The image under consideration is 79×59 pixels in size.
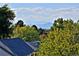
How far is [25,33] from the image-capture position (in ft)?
4.23

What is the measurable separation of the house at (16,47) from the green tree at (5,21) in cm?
7

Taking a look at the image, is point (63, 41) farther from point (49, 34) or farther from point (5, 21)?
point (5, 21)

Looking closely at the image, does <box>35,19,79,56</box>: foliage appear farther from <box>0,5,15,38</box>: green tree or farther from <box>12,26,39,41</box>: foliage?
<box>0,5,15,38</box>: green tree

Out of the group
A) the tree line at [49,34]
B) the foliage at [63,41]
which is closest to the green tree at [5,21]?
the tree line at [49,34]

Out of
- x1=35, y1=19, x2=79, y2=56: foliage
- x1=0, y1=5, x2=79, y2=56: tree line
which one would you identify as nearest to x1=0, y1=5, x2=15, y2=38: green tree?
x1=0, y1=5, x2=79, y2=56: tree line

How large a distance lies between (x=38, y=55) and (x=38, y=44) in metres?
0.09

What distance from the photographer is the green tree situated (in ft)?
4.19

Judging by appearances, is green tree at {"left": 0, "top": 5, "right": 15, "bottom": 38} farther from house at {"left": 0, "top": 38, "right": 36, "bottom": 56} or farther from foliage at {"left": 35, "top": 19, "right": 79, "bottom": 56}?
foliage at {"left": 35, "top": 19, "right": 79, "bottom": 56}

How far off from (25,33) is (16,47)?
147 mm

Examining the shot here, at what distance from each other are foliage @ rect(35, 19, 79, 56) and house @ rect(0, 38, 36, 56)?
12 centimetres

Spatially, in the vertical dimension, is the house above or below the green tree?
below

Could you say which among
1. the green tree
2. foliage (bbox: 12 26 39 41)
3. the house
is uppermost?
the green tree

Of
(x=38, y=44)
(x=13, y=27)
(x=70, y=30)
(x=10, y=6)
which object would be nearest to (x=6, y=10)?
(x=10, y=6)

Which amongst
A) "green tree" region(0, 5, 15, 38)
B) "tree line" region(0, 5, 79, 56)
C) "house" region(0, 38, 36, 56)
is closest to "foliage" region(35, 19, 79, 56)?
"tree line" region(0, 5, 79, 56)
